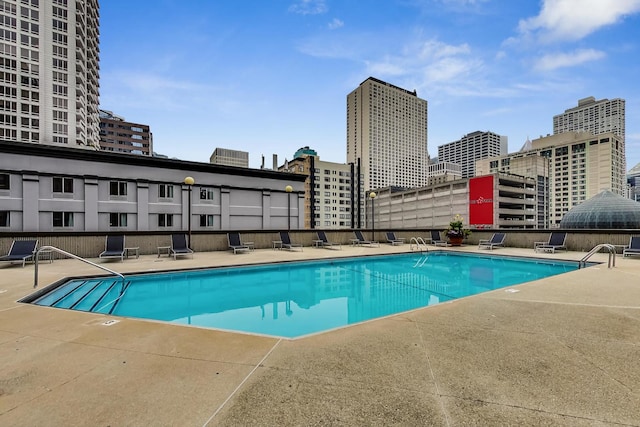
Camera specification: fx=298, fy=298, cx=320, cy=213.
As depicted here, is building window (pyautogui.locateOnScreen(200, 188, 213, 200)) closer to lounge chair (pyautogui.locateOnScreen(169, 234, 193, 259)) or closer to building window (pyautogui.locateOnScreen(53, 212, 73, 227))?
building window (pyautogui.locateOnScreen(53, 212, 73, 227))

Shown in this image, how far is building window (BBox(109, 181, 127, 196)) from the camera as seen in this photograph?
80.4 ft

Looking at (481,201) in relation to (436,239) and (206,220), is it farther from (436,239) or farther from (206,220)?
(206,220)

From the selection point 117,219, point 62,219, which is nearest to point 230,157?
point 117,219

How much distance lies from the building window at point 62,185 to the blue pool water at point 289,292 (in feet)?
62.8

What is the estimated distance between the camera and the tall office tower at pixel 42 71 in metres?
48.5

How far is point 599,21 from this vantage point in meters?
19.9

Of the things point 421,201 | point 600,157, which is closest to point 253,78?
point 421,201

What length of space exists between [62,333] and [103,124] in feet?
388

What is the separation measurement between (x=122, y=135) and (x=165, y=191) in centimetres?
9468

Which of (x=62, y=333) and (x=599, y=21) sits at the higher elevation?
(x=599, y=21)

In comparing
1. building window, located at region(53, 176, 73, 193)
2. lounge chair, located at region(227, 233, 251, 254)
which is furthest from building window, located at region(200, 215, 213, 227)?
lounge chair, located at region(227, 233, 251, 254)

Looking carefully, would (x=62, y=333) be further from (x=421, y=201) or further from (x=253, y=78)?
(x=421, y=201)

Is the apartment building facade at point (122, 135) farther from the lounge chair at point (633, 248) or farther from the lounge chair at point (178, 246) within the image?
the lounge chair at point (633, 248)

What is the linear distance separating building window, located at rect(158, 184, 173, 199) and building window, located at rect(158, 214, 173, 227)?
1.72 metres
